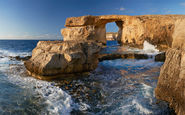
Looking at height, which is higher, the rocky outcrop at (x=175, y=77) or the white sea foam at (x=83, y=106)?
the rocky outcrop at (x=175, y=77)

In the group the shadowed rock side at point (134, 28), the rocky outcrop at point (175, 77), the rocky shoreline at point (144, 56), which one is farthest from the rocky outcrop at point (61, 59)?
the shadowed rock side at point (134, 28)

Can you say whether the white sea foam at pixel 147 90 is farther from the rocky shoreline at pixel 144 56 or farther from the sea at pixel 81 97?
the rocky shoreline at pixel 144 56

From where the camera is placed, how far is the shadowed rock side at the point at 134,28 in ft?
61.7

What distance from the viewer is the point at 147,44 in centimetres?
2094

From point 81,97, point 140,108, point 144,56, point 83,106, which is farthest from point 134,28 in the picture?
point 83,106

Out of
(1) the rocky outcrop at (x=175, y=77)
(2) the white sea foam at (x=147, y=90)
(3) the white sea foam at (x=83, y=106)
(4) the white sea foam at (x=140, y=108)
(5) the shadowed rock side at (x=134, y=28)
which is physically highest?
(5) the shadowed rock side at (x=134, y=28)

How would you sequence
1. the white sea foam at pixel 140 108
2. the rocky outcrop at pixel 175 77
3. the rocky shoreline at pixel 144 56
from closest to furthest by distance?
the rocky outcrop at pixel 175 77, the rocky shoreline at pixel 144 56, the white sea foam at pixel 140 108

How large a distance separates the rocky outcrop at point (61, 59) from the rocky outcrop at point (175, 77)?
14.1 ft

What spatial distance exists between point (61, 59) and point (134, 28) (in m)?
18.3

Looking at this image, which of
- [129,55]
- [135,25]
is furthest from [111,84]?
[135,25]

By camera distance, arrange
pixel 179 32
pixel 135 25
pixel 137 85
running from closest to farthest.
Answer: pixel 179 32, pixel 137 85, pixel 135 25

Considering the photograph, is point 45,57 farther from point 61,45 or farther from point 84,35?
point 84,35

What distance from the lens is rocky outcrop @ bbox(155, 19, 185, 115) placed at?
3332 millimetres

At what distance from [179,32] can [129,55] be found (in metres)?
9.98
